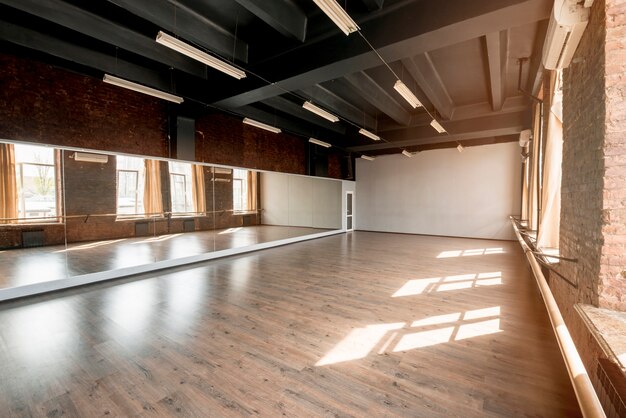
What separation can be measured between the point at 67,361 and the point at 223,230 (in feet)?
15.6

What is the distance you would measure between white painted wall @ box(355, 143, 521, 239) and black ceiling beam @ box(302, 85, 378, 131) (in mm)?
3155

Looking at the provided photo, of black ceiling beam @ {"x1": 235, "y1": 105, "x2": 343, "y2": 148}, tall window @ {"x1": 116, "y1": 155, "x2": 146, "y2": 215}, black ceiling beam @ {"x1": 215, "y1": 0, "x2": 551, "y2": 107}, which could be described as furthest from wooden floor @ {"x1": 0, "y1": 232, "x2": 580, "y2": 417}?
black ceiling beam @ {"x1": 235, "y1": 105, "x2": 343, "y2": 148}

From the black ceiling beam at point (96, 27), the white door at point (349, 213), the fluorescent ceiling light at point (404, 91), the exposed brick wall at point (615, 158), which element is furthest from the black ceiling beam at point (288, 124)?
the exposed brick wall at point (615, 158)

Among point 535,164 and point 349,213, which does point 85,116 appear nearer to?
point 535,164

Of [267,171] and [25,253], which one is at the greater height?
[267,171]

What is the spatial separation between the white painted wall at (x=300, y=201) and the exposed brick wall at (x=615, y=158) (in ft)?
24.2

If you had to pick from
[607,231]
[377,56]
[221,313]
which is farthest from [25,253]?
[607,231]

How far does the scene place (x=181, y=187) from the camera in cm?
593

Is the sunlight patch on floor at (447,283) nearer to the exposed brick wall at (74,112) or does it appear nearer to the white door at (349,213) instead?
the exposed brick wall at (74,112)

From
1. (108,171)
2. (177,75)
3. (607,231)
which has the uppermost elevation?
(177,75)

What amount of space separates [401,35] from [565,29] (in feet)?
5.78

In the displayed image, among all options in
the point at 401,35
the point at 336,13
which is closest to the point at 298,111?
the point at 401,35

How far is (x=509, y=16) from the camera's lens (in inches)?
115

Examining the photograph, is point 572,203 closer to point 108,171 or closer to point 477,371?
point 477,371
